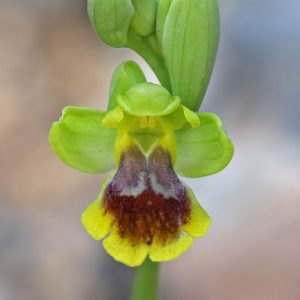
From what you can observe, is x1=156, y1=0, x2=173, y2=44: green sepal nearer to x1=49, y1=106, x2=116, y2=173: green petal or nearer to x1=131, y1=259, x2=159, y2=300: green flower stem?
x1=49, y1=106, x2=116, y2=173: green petal

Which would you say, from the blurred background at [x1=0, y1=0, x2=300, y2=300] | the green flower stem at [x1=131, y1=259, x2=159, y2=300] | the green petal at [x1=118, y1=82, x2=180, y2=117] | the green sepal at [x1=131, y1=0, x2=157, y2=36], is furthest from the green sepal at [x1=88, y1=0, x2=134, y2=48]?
the blurred background at [x1=0, y1=0, x2=300, y2=300]

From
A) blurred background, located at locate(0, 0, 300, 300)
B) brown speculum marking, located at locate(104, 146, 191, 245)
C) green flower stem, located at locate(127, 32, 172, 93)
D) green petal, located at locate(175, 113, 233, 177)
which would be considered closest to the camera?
brown speculum marking, located at locate(104, 146, 191, 245)

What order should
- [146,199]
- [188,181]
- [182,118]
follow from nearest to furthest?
[146,199] → [182,118] → [188,181]

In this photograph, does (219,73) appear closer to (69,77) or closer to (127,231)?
(69,77)

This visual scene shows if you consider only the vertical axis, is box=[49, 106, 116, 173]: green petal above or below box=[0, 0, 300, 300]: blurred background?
above

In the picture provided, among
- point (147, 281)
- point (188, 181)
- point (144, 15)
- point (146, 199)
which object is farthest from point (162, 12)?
point (188, 181)

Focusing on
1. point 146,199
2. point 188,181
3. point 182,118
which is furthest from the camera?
point 188,181

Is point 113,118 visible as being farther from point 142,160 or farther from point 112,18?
point 112,18
